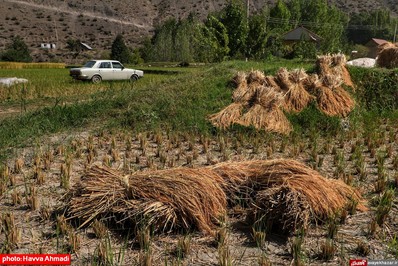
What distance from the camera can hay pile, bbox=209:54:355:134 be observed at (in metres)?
6.87

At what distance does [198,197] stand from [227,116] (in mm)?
3632

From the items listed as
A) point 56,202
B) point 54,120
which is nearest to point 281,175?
point 56,202

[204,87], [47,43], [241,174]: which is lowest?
[241,174]

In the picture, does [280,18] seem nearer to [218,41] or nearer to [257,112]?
[218,41]

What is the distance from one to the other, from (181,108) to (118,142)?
1.68m

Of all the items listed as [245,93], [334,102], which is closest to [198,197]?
[245,93]

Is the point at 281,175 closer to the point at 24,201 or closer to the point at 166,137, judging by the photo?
the point at 24,201

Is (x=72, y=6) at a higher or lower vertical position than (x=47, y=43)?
higher

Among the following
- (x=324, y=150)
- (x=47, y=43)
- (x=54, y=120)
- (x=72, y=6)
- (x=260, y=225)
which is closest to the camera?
(x=260, y=225)

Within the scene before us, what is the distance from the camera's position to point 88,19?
212 ft

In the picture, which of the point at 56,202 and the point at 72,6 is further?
the point at 72,6

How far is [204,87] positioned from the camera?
8758mm

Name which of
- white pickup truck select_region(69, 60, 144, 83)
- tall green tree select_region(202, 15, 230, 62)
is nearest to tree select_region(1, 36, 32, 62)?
tall green tree select_region(202, 15, 230, 62)

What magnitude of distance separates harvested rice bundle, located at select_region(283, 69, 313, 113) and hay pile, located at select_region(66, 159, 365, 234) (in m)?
3.70
